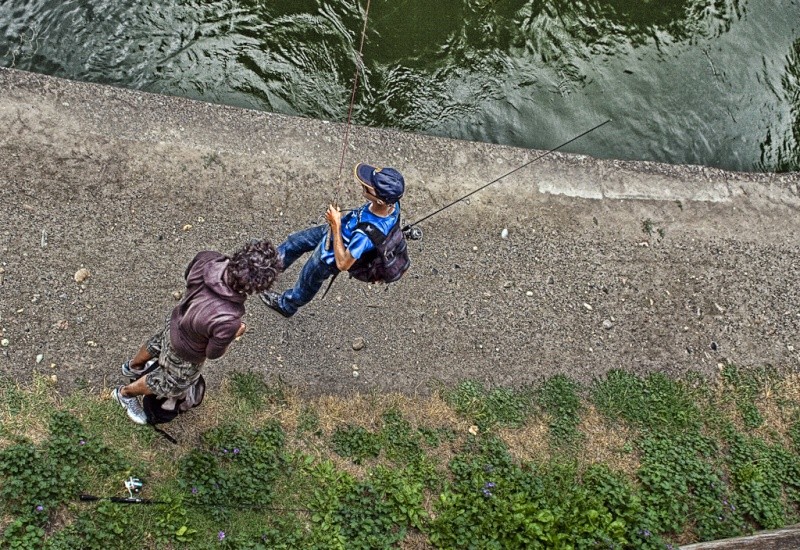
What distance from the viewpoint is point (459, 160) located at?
6.26m

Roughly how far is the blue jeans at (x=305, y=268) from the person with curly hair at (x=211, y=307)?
2.55ft

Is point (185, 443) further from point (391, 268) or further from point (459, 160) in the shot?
point (459, 160)

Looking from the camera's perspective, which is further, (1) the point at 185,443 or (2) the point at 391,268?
(1) the point at 185,443

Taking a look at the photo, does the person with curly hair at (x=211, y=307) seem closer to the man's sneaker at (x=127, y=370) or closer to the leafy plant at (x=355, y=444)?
the man's sneaker at (x=127, y=370)

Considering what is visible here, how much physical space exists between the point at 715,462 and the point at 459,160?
3108 millimetres

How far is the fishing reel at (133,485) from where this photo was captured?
15.1 ft

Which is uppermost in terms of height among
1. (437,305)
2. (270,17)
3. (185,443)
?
(270,17)

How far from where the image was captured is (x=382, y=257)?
4406mm

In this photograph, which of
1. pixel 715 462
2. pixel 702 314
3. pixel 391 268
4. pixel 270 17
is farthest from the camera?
pixel 270 17

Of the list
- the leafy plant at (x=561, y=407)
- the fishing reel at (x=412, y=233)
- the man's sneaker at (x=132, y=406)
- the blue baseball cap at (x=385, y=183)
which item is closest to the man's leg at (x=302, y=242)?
the fishing reel at (x=412, y=233)

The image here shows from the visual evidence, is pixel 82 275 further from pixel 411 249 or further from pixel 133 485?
pixel 411 249

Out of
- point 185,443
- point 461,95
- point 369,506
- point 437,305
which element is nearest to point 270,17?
point 461,95

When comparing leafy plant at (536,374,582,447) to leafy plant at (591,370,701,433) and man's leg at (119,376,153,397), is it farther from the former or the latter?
man's leg at (119,376,153,397)

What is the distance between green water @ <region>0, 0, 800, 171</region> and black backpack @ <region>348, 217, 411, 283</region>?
2.67 meters
